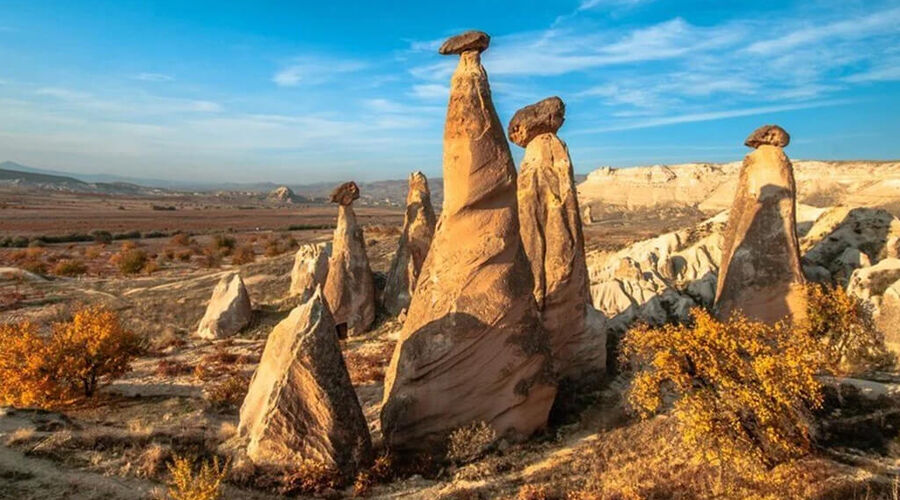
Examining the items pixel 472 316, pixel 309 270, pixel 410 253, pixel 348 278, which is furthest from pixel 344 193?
pixel 472 316

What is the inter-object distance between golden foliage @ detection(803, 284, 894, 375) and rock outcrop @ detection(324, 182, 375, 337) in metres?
12.3

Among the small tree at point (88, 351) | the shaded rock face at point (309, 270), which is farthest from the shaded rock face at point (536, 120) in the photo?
the shaded rock face at point (309, 270)

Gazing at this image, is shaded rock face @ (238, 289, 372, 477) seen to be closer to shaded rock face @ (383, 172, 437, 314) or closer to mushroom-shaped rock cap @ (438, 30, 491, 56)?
mushroom-shaped rock cap @ (438, 30, 491, 56)

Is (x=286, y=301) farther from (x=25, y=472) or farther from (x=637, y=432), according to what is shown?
(x=637, y=432)

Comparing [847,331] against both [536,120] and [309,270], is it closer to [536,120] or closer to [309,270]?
[536,120]

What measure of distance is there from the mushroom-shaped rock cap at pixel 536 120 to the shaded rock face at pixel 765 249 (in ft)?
18.8

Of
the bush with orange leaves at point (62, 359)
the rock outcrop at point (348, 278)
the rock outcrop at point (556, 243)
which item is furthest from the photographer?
the rock outcrop at point (348, 278)

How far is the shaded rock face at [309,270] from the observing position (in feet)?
64.4

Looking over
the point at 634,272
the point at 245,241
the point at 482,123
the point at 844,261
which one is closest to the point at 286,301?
the point at 634,272

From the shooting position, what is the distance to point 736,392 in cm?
611

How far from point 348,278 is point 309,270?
3153mm

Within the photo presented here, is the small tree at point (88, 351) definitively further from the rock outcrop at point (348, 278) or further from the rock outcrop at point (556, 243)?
the rock outcrop at point (556, 243)

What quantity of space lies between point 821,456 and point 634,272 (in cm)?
1134

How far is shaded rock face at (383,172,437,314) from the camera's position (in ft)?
59.3
